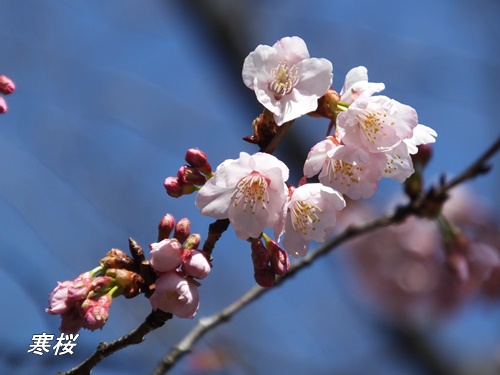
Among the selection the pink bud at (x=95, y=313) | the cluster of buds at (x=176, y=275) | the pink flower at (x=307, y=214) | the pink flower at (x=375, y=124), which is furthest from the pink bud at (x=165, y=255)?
the pink flower at (x=375, y=124)

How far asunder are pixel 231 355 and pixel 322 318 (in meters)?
1.84

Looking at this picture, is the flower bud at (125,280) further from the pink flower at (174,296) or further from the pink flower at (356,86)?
the pink flower at (356,86)

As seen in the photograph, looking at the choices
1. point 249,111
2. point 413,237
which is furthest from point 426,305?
point 249,111

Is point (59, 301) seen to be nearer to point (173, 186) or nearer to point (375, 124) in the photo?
point (173, 186)

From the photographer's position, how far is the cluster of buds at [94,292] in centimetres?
111

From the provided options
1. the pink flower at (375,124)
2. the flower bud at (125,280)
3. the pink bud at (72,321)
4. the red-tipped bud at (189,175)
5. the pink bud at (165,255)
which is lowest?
the pink bud at (72,321)

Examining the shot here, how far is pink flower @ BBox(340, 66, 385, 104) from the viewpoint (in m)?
1.25

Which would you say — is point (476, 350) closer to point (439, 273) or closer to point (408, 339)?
point (408, 339)

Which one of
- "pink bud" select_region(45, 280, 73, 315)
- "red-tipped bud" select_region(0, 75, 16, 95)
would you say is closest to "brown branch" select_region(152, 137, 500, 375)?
"pink bud" select_region(45, 280, 73, 315)

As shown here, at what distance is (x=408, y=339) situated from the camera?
397 centimetres

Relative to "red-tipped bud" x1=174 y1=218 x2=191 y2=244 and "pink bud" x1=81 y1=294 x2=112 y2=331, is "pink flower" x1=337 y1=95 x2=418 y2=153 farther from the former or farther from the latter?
"pink bud" x1=81 y1=294 x2=112 y2=331

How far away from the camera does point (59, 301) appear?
43.8 inches

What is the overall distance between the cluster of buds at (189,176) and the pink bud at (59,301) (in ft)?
0.85

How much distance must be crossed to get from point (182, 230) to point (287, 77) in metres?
0.35
